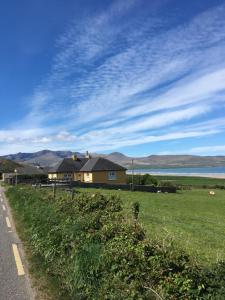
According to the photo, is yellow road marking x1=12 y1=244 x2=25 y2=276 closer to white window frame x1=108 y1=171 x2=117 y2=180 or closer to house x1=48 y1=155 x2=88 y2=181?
white window frame x1=108 y1=171 x2=117 y2=180

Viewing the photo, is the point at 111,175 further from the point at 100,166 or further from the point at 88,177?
the point at 88,177

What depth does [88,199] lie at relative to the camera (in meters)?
16.4

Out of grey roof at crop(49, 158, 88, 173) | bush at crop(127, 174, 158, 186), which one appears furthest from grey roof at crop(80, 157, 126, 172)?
grey roof at crop(49, 158, 88, 173)

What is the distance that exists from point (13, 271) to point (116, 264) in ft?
11.8

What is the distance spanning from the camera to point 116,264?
8.28 metres

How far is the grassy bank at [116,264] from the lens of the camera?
674 centimetres

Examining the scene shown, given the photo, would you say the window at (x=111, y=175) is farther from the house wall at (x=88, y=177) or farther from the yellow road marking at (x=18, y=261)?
the yellow road marking at (x=18, y=261)

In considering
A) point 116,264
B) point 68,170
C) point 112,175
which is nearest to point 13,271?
point 116,264

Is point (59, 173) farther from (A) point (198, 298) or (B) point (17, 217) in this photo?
(A) point (198, 298)

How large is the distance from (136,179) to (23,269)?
190 feet

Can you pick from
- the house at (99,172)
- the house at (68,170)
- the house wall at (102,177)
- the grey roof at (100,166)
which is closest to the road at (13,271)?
the house wall at (102,177)

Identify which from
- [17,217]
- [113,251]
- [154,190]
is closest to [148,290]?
[113,251]

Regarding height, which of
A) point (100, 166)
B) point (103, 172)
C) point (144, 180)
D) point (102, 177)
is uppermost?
point (100, 166)

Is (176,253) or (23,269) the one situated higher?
(176,253)
